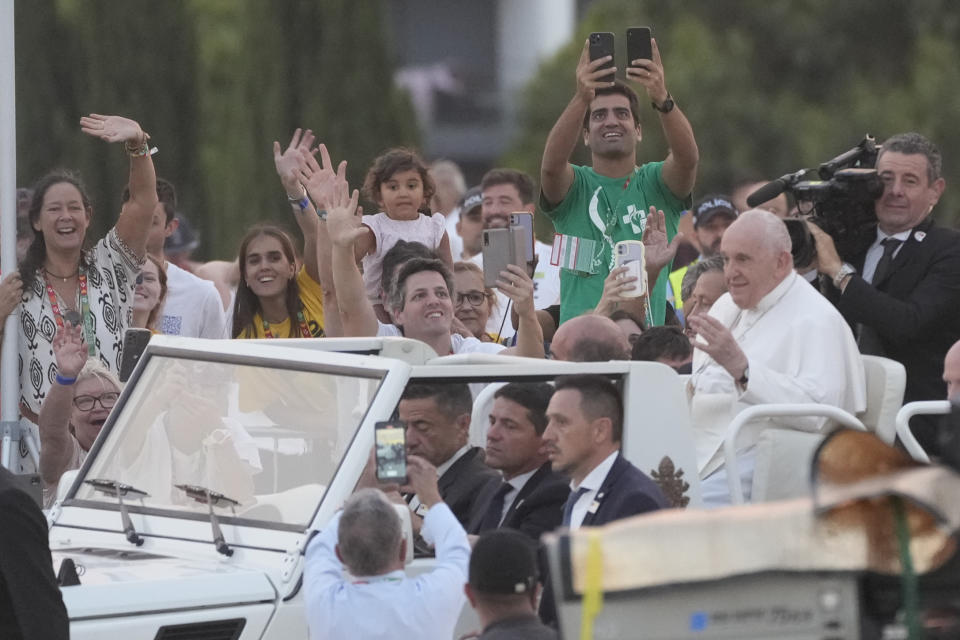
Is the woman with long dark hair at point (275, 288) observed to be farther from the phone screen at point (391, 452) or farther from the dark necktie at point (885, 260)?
the phone screen at point (391, 452)

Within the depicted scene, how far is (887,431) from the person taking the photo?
6891 millimetres

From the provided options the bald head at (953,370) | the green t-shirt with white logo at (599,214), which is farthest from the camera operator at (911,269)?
the green t-shirt with white logo at (599,214)

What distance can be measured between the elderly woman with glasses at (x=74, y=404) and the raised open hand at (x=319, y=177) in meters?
1.17

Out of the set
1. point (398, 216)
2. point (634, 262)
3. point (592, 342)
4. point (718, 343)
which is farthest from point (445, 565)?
point (398, 216)

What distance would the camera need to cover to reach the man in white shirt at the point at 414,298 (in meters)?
7.42

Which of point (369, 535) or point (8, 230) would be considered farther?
point (8, 230)

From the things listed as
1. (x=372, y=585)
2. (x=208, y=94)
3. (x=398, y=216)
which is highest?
(x=208, y=94)

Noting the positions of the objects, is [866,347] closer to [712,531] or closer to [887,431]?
[887,431]

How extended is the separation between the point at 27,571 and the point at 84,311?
3.16m

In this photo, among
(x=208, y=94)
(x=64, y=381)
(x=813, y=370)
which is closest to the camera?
(x=813, y=370)

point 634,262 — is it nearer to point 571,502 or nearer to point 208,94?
point 571,502

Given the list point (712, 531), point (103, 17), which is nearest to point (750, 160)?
point (103, 17)

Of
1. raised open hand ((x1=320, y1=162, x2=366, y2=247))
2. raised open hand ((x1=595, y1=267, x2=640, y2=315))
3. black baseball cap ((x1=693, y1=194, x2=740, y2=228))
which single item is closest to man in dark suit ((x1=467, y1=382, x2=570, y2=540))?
raised open hand ((x1=320, y1=162, x2=366, y2=247))

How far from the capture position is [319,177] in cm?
795
